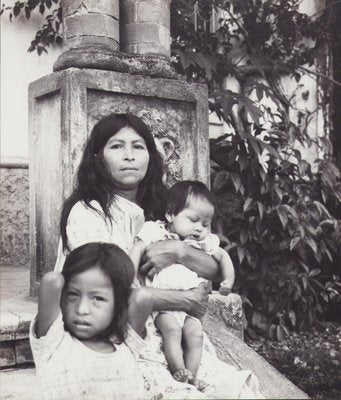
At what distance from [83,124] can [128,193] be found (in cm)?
85

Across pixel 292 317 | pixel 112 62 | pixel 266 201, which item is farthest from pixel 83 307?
pixel 292 317

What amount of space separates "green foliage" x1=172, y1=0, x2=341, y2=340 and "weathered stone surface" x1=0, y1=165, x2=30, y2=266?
71.1 inches

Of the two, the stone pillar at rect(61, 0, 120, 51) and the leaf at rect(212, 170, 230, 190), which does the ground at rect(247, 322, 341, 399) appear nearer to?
the leaf at rect(212, 170, 230, 190)

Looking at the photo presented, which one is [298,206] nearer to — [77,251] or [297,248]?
[297,248]

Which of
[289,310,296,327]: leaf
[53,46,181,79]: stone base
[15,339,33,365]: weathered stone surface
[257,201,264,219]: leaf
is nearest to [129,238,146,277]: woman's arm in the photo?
[15,339,33,365]: weathered stone surface

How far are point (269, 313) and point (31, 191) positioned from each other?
Answer: 2.65 meters

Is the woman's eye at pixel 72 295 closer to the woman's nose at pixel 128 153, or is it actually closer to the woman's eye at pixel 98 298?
the woman's eye at pixel 98 298

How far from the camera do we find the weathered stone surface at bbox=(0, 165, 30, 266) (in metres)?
5.79

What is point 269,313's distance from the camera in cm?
566

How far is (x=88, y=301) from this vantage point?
1998mm

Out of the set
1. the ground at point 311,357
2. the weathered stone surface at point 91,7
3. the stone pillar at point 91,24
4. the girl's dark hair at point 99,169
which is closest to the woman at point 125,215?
the girl's dark hair at point 99,169

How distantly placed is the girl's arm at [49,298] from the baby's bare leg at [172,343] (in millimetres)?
558

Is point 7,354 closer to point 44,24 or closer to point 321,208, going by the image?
point 321,208

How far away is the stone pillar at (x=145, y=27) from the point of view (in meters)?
4.12
